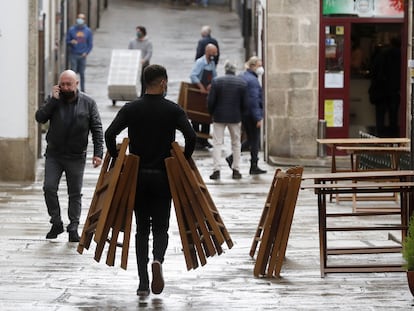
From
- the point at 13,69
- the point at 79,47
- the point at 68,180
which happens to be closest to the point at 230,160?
the point at 13,69

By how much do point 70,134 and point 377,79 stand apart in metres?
10.7

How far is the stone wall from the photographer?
22.9m

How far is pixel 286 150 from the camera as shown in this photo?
23188 mm

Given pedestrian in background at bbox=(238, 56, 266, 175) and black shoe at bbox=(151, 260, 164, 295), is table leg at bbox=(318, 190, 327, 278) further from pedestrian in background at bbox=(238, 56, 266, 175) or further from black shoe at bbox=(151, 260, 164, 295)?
pedestrian in background at bbox=(238, 56, 266, 175)

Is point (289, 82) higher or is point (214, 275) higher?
point (289, 82)

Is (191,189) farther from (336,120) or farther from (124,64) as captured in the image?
(124,64)

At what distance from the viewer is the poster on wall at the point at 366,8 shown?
23144mm

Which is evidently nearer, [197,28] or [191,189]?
[191,189]

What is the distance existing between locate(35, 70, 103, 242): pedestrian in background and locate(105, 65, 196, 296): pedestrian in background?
2.57 meters

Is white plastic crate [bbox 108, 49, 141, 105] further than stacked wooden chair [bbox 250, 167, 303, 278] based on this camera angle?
Yes

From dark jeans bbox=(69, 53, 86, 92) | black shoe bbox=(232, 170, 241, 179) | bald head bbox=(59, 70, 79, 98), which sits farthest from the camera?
dark jeans bbox=(69, 53, 86, 92)

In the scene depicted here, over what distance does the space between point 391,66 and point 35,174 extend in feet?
22.2

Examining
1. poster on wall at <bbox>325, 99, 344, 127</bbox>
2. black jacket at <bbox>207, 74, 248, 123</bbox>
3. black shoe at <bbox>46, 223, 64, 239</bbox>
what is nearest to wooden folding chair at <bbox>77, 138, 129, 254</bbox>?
black shoe at <bbox>46, 223, 64, 239</bbox>

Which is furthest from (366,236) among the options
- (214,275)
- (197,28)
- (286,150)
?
(197,28)
